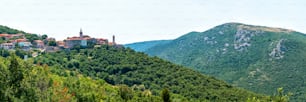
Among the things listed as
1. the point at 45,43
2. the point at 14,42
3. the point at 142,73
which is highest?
the point at 14,42

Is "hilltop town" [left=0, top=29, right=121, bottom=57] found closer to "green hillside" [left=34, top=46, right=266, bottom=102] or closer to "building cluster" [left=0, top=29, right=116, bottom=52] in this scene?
"building cluster" [left=0, top=29, right=116, bottom=52]

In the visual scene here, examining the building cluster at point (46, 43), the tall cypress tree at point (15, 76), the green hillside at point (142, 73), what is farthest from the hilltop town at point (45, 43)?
the tall cypress tree at point (15, 76)

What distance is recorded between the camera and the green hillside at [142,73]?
88625mm

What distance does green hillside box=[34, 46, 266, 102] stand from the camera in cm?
8862

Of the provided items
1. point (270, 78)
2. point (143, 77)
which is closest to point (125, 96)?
point (143, 77)

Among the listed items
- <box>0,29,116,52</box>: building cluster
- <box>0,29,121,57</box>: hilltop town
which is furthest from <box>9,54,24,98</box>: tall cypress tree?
<box>0,29,116,52</box>: building cluster

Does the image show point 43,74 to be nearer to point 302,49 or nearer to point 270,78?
point 270,78

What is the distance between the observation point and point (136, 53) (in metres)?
118

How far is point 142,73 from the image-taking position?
101938 millimetres

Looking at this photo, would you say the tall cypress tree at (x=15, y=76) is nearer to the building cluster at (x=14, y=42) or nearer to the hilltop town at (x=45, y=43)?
the hilltop town at (x=45, y=43)

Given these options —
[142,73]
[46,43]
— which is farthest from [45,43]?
[142,73]

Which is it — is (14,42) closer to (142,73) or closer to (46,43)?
(46,43)

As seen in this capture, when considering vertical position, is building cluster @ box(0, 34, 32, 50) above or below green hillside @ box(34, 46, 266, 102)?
above

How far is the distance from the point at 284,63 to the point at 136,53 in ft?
279
